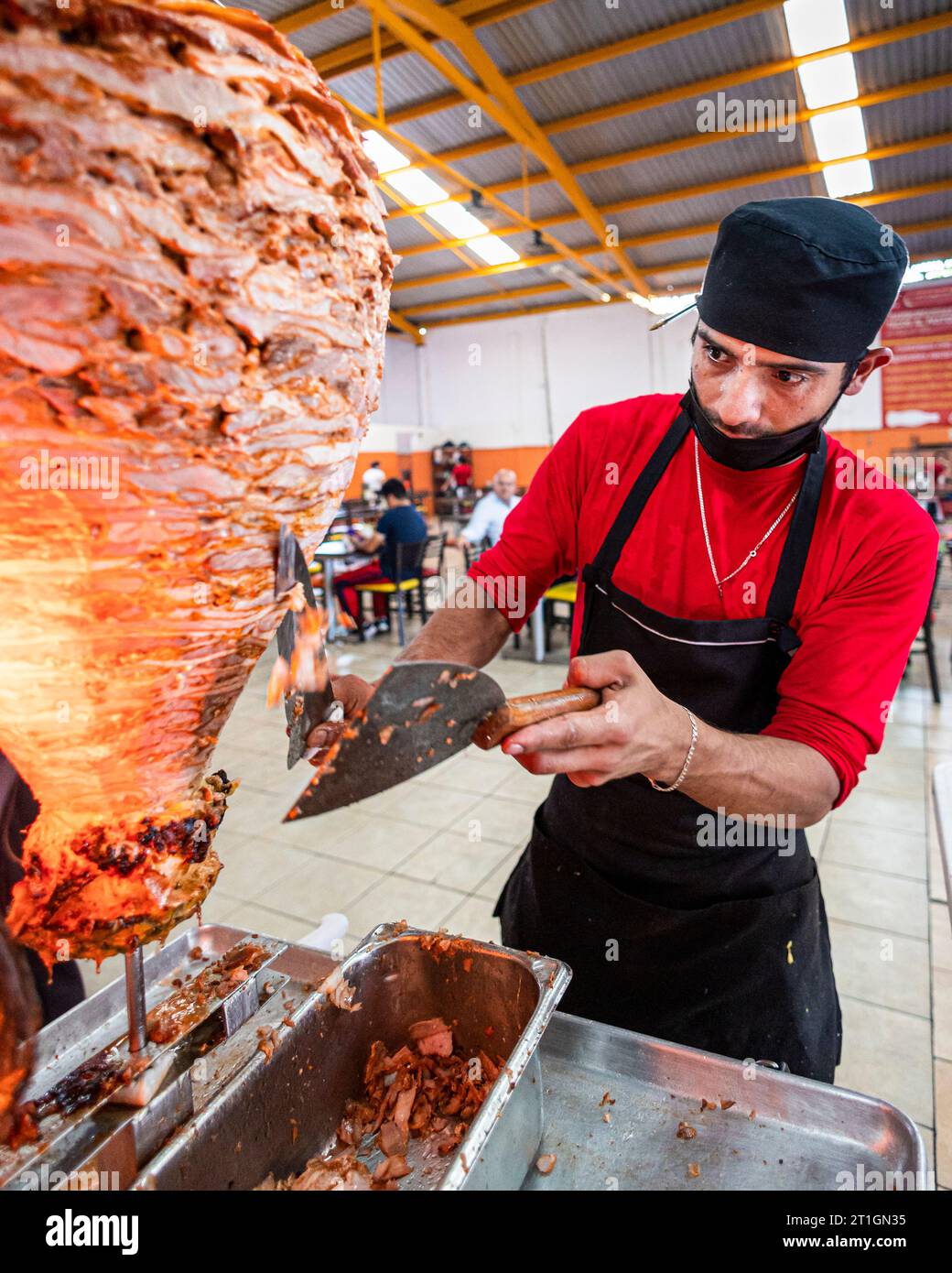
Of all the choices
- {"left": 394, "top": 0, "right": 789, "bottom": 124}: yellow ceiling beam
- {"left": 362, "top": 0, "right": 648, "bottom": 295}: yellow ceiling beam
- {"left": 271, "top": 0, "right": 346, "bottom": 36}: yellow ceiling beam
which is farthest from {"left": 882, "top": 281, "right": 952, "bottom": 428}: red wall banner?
{"left": 271, "top": 0, "right": 346, "bottom": 36}: yellow ceiling beam

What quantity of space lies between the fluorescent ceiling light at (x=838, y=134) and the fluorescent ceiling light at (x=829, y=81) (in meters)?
0.14

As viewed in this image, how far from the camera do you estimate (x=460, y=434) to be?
19391 millimetres

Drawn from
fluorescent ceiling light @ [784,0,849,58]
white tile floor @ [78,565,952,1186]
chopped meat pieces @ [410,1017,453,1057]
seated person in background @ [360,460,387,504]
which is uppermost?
fluorescent ceiling light @ [784,0,849,58]

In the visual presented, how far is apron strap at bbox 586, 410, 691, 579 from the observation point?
1601mm

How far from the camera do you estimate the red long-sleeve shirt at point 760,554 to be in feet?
4.38

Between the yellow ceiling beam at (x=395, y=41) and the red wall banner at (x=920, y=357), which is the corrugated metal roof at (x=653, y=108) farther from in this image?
the red wall banner at (x=920, y=357)

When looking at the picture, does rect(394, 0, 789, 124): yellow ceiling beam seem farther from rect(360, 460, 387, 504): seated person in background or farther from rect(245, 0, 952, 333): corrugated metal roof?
rect(360, 460, 387, 504): seated person in background

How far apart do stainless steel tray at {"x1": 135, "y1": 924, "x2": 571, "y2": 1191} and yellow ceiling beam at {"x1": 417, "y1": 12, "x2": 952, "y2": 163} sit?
9.47 m

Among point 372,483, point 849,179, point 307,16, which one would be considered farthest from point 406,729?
point 372,483

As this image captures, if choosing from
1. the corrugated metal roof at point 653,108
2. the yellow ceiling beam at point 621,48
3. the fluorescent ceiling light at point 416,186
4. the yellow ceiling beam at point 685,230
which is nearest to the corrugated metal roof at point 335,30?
the corrugated metal roof at point 653,108
